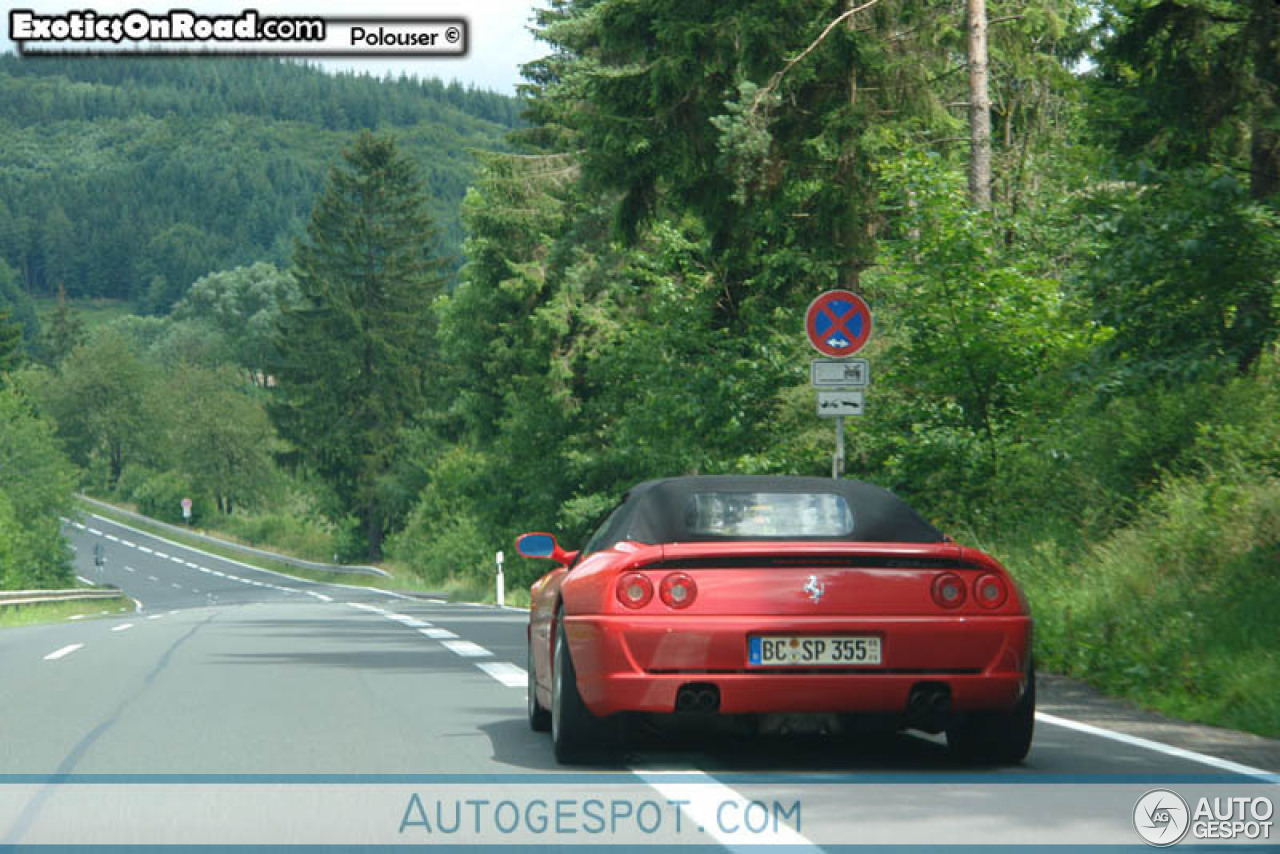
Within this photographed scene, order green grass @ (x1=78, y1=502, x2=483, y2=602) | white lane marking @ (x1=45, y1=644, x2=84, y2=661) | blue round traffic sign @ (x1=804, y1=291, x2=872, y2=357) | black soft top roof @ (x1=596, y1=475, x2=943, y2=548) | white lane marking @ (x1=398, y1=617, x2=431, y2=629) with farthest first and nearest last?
green grass @ (x1=78, y1=502, x2=483, y2=602) < white lane marking @ (x1=398, y1=617, x2=431, y2=629) < blue round traffic sign @ (x1=804, y1=291, x2=872, y2=357) < white lane marking @ (x1=45, y1=644, x2=84, y2=661) < black soft top roof @ (x1=596, y1=475, x2=943, y2=548)

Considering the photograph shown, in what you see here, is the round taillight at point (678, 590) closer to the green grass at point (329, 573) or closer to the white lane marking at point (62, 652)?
the white lane marking at point (62, 652)

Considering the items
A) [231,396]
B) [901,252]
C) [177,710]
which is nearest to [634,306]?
[901,252]

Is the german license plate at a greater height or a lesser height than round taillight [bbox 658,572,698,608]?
lesser

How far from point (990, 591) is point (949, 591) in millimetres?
199

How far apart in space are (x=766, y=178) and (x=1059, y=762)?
1479cm

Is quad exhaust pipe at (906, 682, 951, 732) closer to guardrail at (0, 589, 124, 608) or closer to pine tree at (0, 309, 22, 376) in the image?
guardrail at (0, 589, 124, 608)

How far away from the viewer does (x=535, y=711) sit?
9.43 meters

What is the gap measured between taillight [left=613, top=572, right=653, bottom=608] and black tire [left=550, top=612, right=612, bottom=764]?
0.50 metres

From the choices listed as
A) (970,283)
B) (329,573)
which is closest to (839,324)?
(970,283)

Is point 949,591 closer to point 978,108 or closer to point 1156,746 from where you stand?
point 1156,746

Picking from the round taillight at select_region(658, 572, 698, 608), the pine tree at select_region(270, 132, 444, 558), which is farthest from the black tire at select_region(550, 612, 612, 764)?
the pine tree at select_region(270, 132, 444, 558)

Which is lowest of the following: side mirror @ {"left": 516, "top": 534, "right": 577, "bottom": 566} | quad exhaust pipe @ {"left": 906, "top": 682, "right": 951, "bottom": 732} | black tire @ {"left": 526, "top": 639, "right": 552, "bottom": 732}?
black tire @ {"left": 526, "top": 639, "right": 552, "bottom": 732}

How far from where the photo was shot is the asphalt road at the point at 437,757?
20.9 feet

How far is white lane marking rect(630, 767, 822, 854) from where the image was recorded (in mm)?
5902
